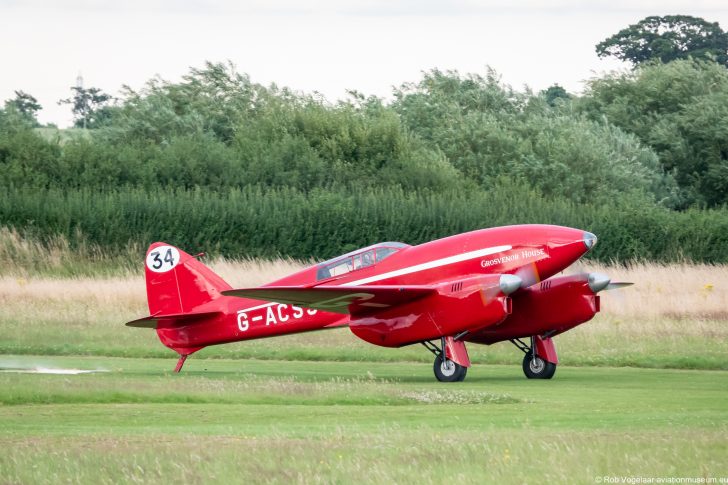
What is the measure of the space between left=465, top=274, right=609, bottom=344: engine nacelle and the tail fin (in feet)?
16.4

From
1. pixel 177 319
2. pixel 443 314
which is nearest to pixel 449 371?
pixel 443 314

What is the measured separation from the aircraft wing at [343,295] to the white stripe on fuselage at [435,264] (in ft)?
1.46

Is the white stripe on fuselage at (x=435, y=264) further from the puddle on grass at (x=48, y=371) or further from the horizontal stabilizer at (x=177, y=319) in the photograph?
the puddle on grass at (x=48, y=371)

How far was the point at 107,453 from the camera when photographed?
11.3 meters

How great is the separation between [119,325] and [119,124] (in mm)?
44017

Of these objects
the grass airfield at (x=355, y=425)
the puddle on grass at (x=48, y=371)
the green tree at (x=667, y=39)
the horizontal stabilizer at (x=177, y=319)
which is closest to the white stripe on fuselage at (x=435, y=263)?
the grass airfield at (x=355, y=425)

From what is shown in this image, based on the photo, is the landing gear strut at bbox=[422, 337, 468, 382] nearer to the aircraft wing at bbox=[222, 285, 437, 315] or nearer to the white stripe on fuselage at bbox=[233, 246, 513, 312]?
the aircraft wing at bbox=[222, 285, 437, 315]

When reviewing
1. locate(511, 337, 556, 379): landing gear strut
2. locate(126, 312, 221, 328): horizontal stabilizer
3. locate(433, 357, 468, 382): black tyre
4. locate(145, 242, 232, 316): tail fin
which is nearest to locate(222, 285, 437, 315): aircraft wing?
locate(433, 357, 468, 382): black tyre

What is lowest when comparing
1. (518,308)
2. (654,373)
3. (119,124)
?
(654,373)

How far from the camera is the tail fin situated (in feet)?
74.7

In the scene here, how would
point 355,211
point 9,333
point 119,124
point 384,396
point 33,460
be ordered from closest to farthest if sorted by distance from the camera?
point 33,460 → point 384,396 → point 9,333 → point 355,211 → point 119,124

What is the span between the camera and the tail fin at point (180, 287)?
2277cm

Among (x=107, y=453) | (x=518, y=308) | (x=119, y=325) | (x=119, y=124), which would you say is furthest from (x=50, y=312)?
(x=119, y=124)

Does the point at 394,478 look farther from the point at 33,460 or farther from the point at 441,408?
the point at 441,408
